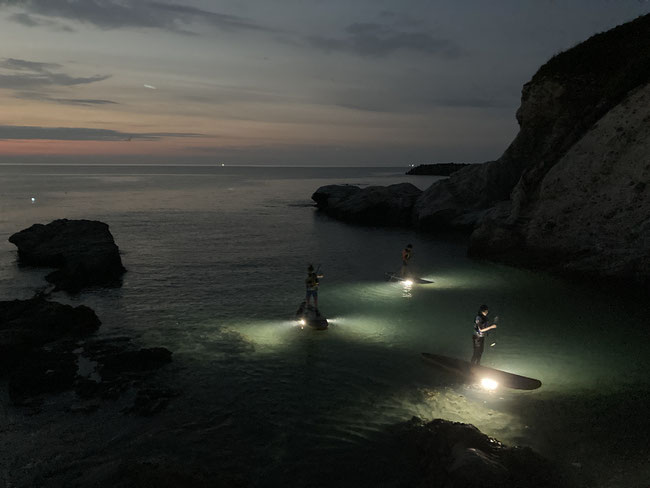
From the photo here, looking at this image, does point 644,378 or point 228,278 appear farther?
point 228,278

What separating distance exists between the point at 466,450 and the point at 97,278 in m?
28.1

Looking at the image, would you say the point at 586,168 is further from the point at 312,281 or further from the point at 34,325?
the point at 34,325

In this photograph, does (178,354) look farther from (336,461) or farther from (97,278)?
(97,278)

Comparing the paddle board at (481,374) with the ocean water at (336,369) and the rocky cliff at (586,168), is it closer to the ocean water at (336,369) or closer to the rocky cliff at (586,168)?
the ocean water at (336,369)

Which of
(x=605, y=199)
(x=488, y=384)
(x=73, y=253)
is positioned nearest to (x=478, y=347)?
(x=488, y=384)

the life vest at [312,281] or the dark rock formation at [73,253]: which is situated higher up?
the life vest at [312,281]

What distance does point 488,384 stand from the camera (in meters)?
15.7

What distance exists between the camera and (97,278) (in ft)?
104

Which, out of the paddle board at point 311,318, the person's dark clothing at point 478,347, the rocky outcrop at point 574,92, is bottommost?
the paddle board at point 311,318

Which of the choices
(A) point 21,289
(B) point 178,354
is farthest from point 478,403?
(A) point 21,289

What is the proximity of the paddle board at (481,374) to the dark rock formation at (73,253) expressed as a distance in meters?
23.4

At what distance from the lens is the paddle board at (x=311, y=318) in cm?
2156

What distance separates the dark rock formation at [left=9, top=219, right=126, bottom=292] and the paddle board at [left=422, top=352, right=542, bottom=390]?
23359mm

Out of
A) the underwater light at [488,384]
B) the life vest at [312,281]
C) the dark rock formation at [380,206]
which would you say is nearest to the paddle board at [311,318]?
the life vest at [312,281]
